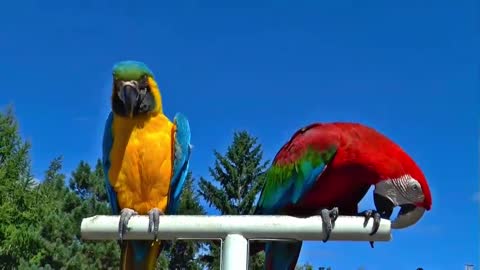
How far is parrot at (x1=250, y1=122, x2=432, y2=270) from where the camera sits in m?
3.20

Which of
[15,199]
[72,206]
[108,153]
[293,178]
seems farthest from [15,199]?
[293,178]

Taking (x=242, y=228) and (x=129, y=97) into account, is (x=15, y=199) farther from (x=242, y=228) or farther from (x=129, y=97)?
(x=242, y=228)

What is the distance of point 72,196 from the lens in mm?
20359

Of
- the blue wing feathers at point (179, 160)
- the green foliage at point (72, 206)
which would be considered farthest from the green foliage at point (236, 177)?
the blue wing feathers at point (179, 160)

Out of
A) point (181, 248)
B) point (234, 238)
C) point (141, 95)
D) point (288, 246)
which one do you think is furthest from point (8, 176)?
point (234, 238)

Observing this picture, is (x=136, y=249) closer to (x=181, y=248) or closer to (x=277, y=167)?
(x=277, y=167)

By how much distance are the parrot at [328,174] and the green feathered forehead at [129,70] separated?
1.07 metres

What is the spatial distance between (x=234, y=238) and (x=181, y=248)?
61.6 ft

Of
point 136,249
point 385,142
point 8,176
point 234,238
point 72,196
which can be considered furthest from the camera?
point 72,196

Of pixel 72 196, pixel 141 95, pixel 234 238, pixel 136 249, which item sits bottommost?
pixel 234 238

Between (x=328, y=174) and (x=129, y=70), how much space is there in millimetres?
1494

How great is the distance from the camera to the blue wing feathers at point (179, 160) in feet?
14.0

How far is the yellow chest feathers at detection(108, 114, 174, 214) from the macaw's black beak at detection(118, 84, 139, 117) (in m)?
0.10

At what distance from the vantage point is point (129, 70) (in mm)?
4164
